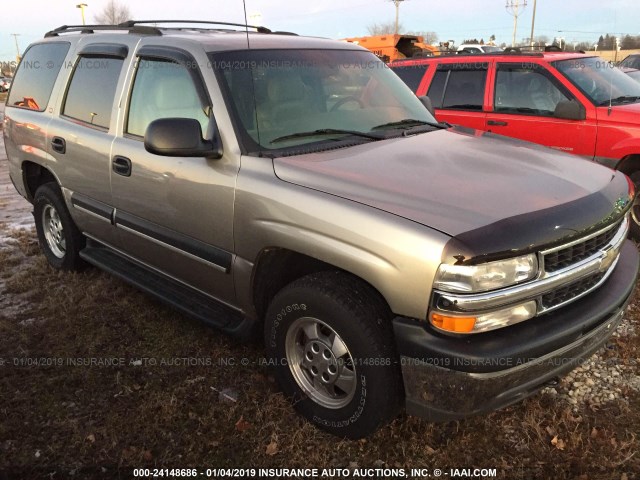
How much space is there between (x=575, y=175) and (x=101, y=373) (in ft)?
9.56

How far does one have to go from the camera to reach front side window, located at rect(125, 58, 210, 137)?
10.3 feet

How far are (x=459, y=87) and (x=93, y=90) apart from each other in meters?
4.24

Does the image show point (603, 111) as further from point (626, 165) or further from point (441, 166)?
point (441, 166)

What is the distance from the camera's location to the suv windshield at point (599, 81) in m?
5.60

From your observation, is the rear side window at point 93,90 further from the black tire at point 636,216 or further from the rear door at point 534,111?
the black tire at point 636,216

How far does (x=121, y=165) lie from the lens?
3.53 m

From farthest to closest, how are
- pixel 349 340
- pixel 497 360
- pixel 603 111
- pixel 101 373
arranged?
pixel 603 111 < pixel 101 373 < pixel 349 340 < pixel 497 360

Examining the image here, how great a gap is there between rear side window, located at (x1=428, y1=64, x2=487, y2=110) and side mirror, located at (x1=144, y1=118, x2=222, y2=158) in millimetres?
4397

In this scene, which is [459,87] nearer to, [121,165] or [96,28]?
[96,28]

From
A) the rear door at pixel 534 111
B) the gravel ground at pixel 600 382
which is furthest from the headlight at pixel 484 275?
the rear door at pixel 534 111

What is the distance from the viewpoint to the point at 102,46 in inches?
155

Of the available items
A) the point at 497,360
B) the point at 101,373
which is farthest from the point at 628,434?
the point at 101,373

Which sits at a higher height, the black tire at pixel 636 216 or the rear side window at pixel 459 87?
the rear side window at pixel 459 87

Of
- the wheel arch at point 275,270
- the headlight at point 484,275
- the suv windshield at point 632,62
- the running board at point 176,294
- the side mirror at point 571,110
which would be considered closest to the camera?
the headlight at point 484,275
